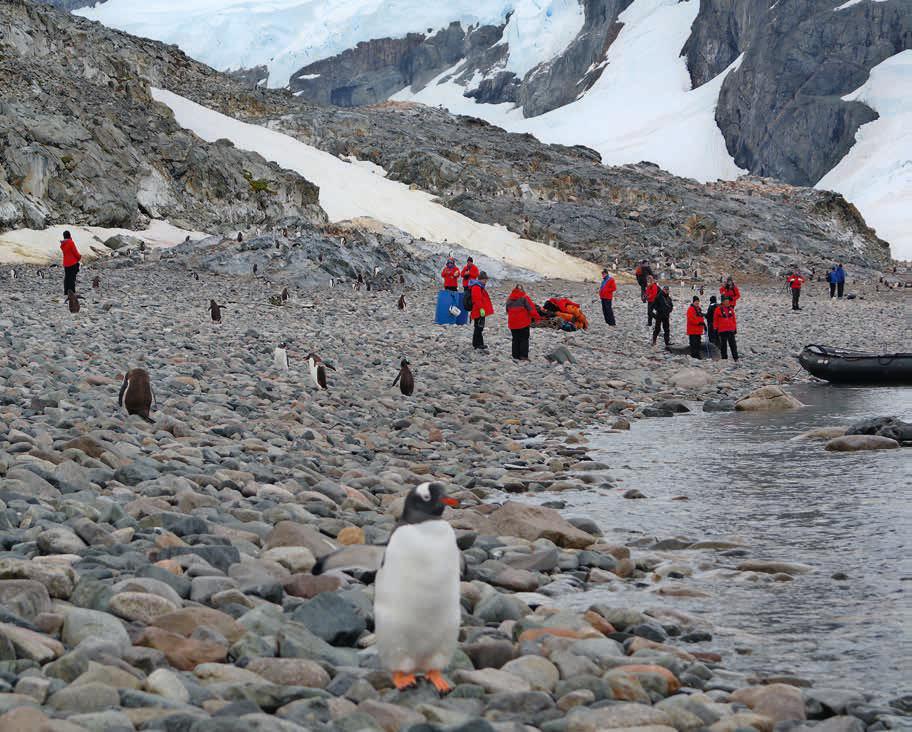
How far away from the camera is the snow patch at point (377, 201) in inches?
1521

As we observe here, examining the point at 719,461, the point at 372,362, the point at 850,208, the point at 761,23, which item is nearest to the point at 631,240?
the point at 850,208

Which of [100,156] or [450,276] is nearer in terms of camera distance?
[450,276]

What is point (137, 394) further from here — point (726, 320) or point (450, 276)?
point (450, 276)

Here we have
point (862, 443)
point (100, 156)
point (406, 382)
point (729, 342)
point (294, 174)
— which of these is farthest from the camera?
point (294, 174)

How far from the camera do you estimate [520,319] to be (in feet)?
48.4

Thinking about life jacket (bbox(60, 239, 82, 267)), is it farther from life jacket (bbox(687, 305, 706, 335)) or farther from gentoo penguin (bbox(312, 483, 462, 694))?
gentoo penguin (bbox(312, 483, 462, 694))

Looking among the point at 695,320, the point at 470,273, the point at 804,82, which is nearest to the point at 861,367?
the point at 695,320

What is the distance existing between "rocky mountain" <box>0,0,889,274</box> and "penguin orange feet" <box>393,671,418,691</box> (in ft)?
86.6

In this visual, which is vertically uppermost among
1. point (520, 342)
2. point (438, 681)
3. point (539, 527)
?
point (520, 342)

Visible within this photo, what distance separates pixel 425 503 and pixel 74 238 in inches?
1065

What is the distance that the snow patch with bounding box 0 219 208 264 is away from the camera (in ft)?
84.7

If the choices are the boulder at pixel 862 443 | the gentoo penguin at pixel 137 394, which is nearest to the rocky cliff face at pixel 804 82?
the boulder at pixel 862 443

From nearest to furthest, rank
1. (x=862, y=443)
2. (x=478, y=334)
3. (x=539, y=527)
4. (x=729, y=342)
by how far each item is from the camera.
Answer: (x=539, y=527) < (x=862, y=443) < (x=478, y=334) < (x=729, y=342)

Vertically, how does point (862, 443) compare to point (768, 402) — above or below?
below
